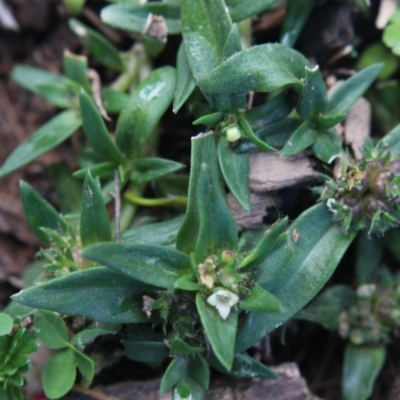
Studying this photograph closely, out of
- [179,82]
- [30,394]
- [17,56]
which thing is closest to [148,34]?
[179,82]

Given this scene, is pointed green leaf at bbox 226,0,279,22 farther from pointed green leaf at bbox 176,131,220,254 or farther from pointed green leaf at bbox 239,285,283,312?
pointed green leaf at bbox 239,285,283,312

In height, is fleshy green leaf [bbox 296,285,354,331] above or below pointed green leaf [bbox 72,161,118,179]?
below

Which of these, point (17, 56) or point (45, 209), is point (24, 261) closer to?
point (45, 209)

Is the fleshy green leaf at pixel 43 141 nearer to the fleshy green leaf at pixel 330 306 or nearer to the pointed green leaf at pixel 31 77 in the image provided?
the pointed green leaf at pixel 31 77

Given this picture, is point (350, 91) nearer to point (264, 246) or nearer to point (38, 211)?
point (264, 246)

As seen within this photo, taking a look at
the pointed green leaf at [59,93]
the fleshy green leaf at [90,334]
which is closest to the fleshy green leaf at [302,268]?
the fleshy green leaf at [90,334]

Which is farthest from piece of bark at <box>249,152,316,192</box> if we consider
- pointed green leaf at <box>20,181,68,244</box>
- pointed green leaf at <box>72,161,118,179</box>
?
pointed green leaf at <box>20,181,68,244</box>

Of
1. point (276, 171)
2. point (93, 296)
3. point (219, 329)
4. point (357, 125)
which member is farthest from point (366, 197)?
point (93, 296)

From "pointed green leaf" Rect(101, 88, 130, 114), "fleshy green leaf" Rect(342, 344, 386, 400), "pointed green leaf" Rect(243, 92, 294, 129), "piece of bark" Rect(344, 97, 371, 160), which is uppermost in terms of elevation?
"pointed green leaf" Rect(101, 88, 130, 114)
